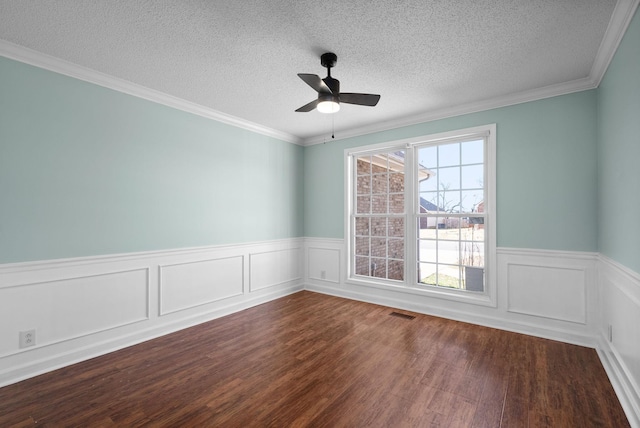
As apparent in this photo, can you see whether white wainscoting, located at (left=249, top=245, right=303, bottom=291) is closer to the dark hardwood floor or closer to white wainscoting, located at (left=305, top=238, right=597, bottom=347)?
the dark hardwood floor

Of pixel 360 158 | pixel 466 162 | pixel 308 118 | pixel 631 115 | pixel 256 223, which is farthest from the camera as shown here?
pixel 360 158

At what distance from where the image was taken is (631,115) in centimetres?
210

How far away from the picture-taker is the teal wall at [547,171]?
3156mm

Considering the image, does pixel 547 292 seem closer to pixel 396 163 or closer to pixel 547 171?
pixel 547 171

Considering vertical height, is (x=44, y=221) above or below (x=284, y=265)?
above

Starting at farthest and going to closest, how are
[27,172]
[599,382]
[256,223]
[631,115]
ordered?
[256,223], [27,172], [599,382], [631,115]

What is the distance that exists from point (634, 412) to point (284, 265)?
4223 mm

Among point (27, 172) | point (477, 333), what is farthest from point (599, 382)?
point (27, 172)

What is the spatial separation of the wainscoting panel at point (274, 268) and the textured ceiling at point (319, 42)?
8.11 feet

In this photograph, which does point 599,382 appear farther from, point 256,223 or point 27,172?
point 27,172

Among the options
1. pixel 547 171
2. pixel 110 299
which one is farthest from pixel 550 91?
pixel 110 299

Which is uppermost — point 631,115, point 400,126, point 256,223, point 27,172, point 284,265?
point 400,126

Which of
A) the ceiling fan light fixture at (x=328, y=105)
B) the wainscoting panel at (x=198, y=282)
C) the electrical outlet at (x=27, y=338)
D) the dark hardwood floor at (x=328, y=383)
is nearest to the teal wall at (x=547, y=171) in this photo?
the dark hardwood floor at (x=328, y=383)

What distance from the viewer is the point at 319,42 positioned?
2475 millimetres
